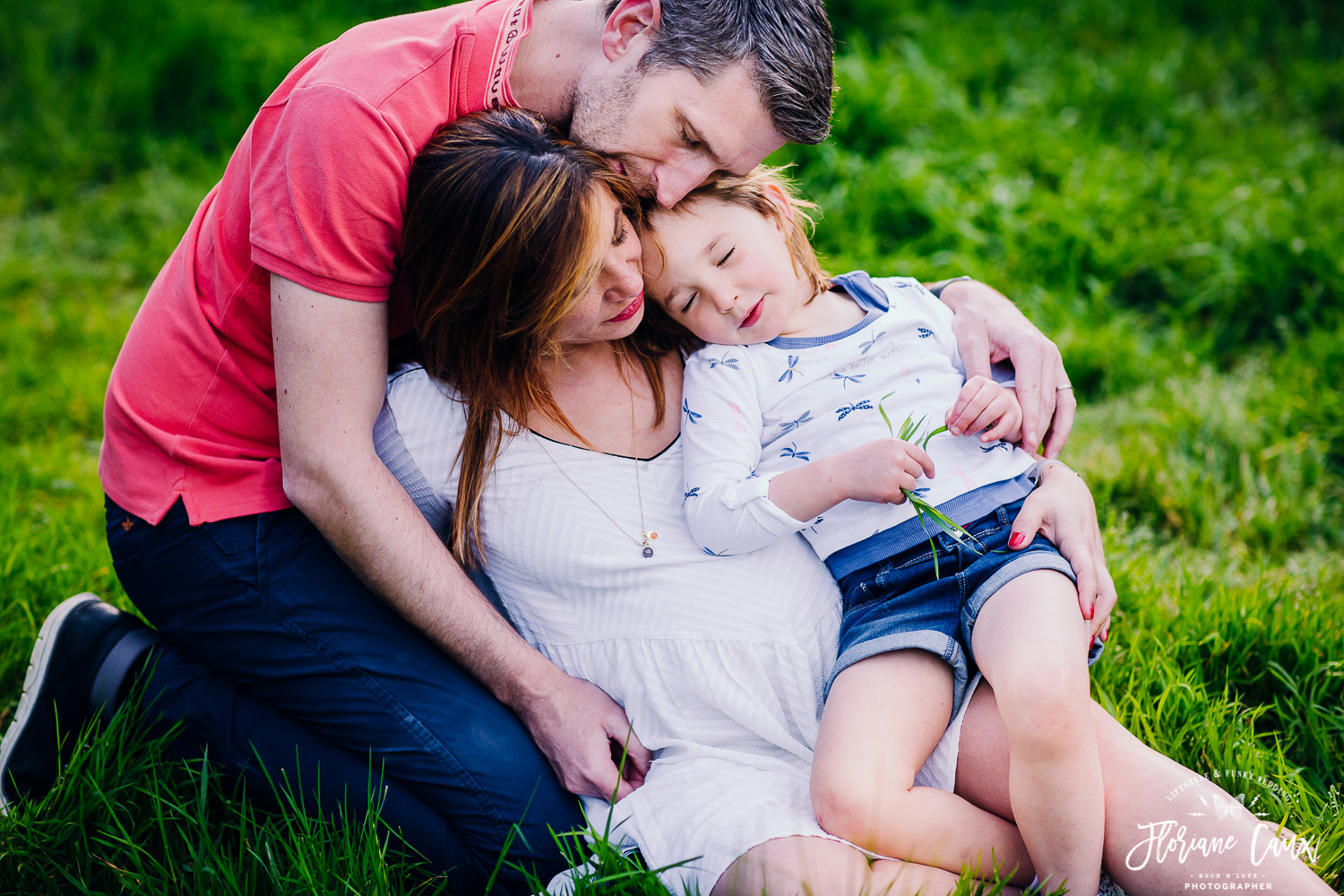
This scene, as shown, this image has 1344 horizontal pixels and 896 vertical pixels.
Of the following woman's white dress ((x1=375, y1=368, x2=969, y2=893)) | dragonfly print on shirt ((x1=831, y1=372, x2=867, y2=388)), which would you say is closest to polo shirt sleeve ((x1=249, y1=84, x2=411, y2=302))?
woman's white dress ((x1=375, y1=368, x2=969, y2=893))

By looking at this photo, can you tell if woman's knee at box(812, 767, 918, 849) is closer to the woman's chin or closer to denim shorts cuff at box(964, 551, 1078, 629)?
denim shorts cuff at box(964, 551, 1078, 629)

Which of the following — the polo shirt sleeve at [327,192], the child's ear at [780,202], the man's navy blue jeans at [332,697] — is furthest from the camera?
the child's ear at [780,202]

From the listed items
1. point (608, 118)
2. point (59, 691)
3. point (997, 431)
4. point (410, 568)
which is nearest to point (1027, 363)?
point (997, 431)

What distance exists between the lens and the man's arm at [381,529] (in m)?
1.85

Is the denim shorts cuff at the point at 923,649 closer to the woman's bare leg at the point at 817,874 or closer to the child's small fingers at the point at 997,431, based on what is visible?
the woman's bare leg at the point at 817,874

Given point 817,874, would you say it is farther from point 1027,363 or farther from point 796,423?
point 1027,363

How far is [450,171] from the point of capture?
1850mm

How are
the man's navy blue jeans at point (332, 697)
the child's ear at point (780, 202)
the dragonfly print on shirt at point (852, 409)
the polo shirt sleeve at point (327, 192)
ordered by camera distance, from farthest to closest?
the child's ear at point (780, 202) → the dragonfly print on shirt at point (852, 409) → the man's navy blue jeans at point (332, 697) → the polo shirt sleeve at point (327, 192)

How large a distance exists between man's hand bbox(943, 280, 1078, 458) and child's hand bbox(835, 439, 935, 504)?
396 mm

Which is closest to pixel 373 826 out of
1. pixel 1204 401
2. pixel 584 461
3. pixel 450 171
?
pixel 584 461

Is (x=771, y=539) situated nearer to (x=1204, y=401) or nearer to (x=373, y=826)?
(x=373, y=826)

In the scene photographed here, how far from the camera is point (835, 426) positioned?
2111 millimetres

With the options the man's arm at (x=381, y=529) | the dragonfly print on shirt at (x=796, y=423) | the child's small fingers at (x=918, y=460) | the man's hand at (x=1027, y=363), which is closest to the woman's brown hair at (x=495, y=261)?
the man's arm at (x=381, y=529)

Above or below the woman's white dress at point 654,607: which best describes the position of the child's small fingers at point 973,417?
above
